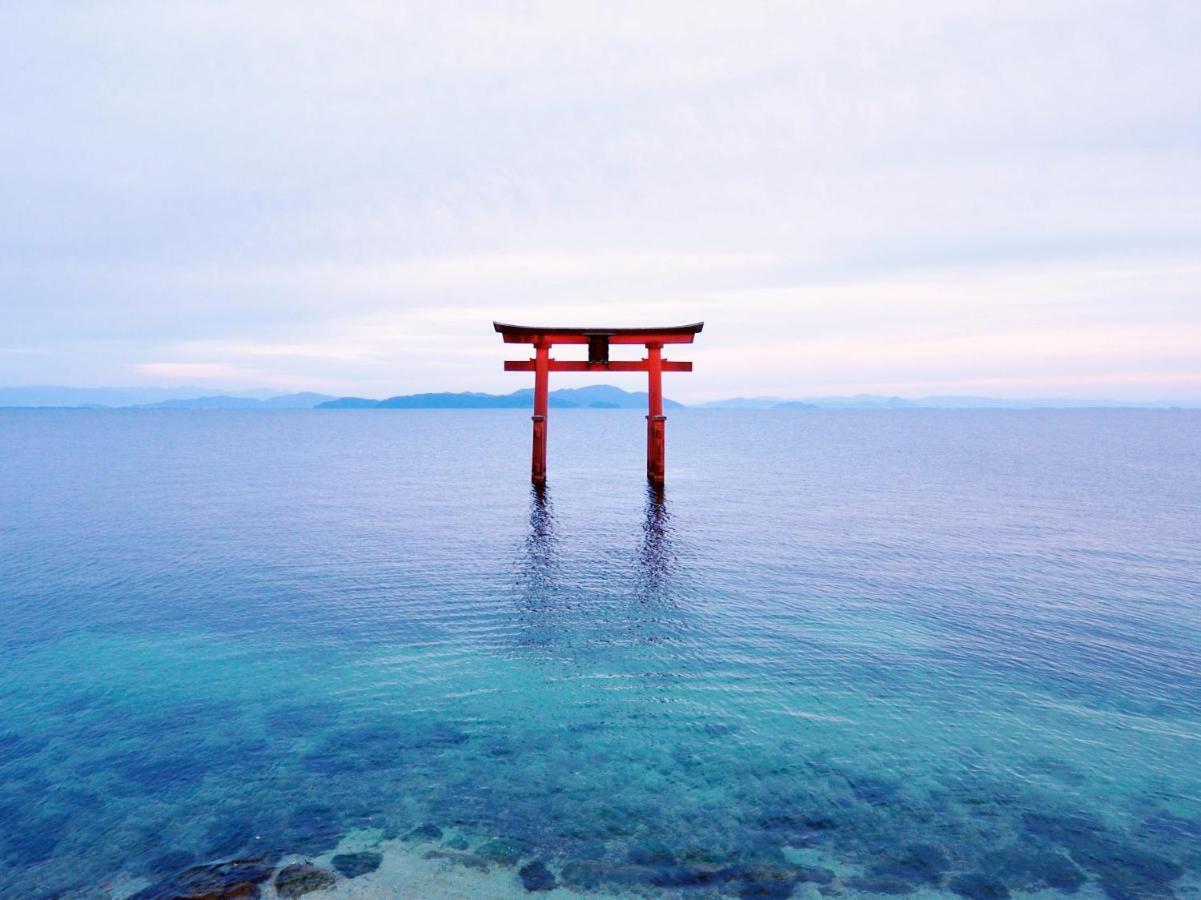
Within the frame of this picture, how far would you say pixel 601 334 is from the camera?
2809cm

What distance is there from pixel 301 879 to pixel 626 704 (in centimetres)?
523

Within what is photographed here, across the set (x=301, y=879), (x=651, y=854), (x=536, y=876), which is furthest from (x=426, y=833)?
(x=651, y=854)

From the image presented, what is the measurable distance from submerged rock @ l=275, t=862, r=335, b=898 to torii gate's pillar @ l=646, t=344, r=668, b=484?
22107mm

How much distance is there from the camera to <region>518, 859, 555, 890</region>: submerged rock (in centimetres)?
657

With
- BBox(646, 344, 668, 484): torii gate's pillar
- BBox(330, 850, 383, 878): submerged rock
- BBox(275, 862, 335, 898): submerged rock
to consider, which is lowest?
BBox(330, 850, 383, 878): submerged rock

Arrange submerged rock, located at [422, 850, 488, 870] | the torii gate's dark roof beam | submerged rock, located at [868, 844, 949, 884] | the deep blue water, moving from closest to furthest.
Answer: submerged rock, located at [868, 844, 949, 884]
submerged rock, located at [422, 850, 488, 870]
the deep blue water
the torii gate's dark roof beam

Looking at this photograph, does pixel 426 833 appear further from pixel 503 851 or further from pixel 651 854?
pixel 651 854

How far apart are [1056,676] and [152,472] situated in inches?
2083

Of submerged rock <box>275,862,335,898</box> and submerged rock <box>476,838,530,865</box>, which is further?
submerged rock <box>476,838,530,865</box>

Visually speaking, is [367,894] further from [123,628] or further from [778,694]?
[123,628]

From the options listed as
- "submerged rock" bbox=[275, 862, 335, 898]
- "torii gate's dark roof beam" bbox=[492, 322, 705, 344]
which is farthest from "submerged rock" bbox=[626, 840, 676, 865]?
"torii gate's dark roof beam" bbox=[492, 322, 705, 344]

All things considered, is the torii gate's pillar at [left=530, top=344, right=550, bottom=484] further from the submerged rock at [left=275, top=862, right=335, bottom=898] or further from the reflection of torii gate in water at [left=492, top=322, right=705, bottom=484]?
the submerged rock at [left=275, top=862, right=335, bottom=898]

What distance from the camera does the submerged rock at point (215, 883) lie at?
6.33 m

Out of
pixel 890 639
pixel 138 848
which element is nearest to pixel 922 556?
pixel 890 639
